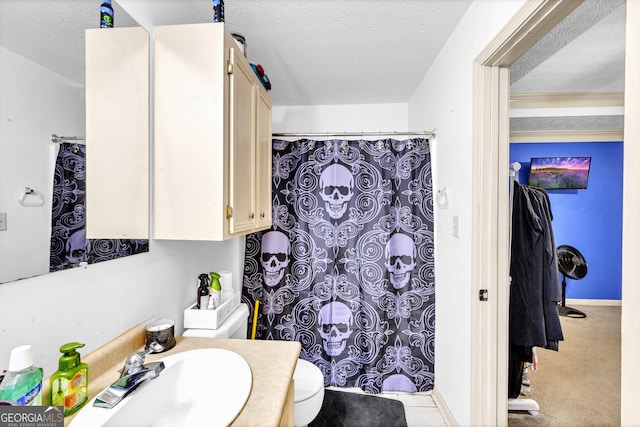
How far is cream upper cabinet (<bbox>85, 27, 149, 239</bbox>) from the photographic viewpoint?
35.4 inches

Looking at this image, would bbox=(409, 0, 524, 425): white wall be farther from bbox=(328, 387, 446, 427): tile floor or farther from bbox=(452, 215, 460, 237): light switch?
bbox=(328, 387, 446, 427): tile floor

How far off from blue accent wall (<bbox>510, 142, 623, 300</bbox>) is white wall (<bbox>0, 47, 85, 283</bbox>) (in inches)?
176

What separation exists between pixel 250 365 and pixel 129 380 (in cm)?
37

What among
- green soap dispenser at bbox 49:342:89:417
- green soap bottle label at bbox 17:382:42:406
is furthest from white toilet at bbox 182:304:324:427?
green soap bottle label at bbox 17:382:42:406

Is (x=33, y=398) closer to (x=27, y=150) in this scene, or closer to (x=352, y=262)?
(x=27, y=150)

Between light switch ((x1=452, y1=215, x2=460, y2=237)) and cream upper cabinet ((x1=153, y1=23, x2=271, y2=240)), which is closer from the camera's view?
cream upper cabinet ((x1=153, y1=23, x2=271, y2=240))

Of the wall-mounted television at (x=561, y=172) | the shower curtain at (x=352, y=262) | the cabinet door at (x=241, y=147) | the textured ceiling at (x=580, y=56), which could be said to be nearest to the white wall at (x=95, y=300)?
the cabinet door at (x=241, y=147)

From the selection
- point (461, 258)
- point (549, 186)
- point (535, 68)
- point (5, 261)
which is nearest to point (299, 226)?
point (461, 258)

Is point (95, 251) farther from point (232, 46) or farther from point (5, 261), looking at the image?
point (232, 46)

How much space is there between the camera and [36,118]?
0.72m

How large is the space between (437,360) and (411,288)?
52 cm

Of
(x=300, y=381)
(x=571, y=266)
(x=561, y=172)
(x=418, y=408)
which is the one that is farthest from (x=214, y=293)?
(x=561, y=172)

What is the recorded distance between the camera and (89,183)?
88 centimetres

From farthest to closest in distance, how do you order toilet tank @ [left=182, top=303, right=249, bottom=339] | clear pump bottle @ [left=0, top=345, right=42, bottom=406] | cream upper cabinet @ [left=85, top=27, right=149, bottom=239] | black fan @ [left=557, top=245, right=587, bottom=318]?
black fan @ [left=557, top=245, right=587, bottom=318] → toilet tank @ [left=182, top=303, right=249, bottom=339] → cream upper cabinet @ [left=85, top=27, right=149, bottom=239] → clear pump bottle @ [left=0, top=345, right=42, bottom=406]
